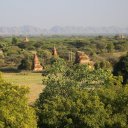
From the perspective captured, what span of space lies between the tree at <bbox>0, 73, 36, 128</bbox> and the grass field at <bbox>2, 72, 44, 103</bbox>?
17.6 m

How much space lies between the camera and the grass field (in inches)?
1810

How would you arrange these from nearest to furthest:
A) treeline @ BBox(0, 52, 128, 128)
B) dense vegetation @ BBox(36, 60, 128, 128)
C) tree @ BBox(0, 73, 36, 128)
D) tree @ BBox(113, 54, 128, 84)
→ tree @ BBox(0, 73, 36, 128) < treeline @ BBox(0, 52, 128, 128) < dense vegetation @ BBox(36, 60, 128, 128) < tree @ BBox(113, 54, 128, 84)

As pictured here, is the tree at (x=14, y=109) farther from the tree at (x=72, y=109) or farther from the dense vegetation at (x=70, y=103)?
the tree at (x=72, y=109)

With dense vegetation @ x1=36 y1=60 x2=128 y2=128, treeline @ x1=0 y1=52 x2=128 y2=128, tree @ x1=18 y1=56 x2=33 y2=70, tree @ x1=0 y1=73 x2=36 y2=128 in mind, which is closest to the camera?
tree @ x1=0 y1=73 x2=36 y2=128

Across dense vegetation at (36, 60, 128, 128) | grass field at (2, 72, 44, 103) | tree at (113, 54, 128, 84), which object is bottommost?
grass field at (2, 72, 44, 103)

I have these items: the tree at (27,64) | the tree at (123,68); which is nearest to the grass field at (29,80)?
the tree at (27,64)

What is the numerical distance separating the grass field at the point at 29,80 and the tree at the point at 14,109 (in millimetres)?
17614

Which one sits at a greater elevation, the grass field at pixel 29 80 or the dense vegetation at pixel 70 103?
the dense vegetation at pixel 70 103

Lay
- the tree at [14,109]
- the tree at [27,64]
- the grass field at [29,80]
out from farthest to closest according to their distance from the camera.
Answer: the tree at [27,64]
the grass field at [29,80]
the tree at [14,109]

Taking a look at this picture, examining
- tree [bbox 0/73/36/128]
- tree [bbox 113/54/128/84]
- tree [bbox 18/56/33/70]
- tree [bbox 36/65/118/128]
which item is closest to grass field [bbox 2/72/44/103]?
tree [bbox 18/56/33/70]

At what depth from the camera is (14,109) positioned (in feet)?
71.9

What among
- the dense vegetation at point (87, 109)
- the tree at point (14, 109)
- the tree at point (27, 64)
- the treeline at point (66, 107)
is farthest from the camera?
the tree at point (27, 64)

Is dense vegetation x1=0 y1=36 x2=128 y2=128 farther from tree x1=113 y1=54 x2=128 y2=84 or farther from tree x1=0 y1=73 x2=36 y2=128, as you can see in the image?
tree x1=113 y1=54 x2=128 y2=84

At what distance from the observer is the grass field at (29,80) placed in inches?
1810
